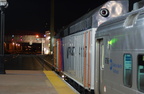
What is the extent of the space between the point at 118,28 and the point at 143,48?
4.82 feet

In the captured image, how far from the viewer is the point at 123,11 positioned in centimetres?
943

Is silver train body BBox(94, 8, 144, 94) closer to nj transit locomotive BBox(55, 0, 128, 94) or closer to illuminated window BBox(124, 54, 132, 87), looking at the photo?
illuminated window BBox(124, 54, 132, 87)

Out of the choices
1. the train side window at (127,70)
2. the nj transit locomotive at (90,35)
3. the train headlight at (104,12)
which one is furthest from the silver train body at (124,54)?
the train headlight at (104,12)

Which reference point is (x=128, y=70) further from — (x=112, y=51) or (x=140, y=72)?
(x=112, y=51)

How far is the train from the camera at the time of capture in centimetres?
539

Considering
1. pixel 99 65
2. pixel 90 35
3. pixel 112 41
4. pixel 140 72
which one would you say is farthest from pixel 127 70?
pixel 90 35

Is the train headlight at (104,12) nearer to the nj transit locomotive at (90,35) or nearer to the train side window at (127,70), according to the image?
the nj transit locomotive at (90,35)

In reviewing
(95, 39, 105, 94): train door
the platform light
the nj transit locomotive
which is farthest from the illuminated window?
the nj transit locomotive

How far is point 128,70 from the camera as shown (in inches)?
231

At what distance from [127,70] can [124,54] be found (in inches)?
14.5

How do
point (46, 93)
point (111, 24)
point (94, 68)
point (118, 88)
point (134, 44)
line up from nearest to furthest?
point (134, 44) < point (118, 88) < point (111, 24) < point (94, 68) < point (46, 93)

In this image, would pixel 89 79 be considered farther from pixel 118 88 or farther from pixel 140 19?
pixel 140 19

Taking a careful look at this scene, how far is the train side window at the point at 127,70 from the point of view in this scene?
571 centimetres

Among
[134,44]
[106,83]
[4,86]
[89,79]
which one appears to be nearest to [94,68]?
[89,79]
